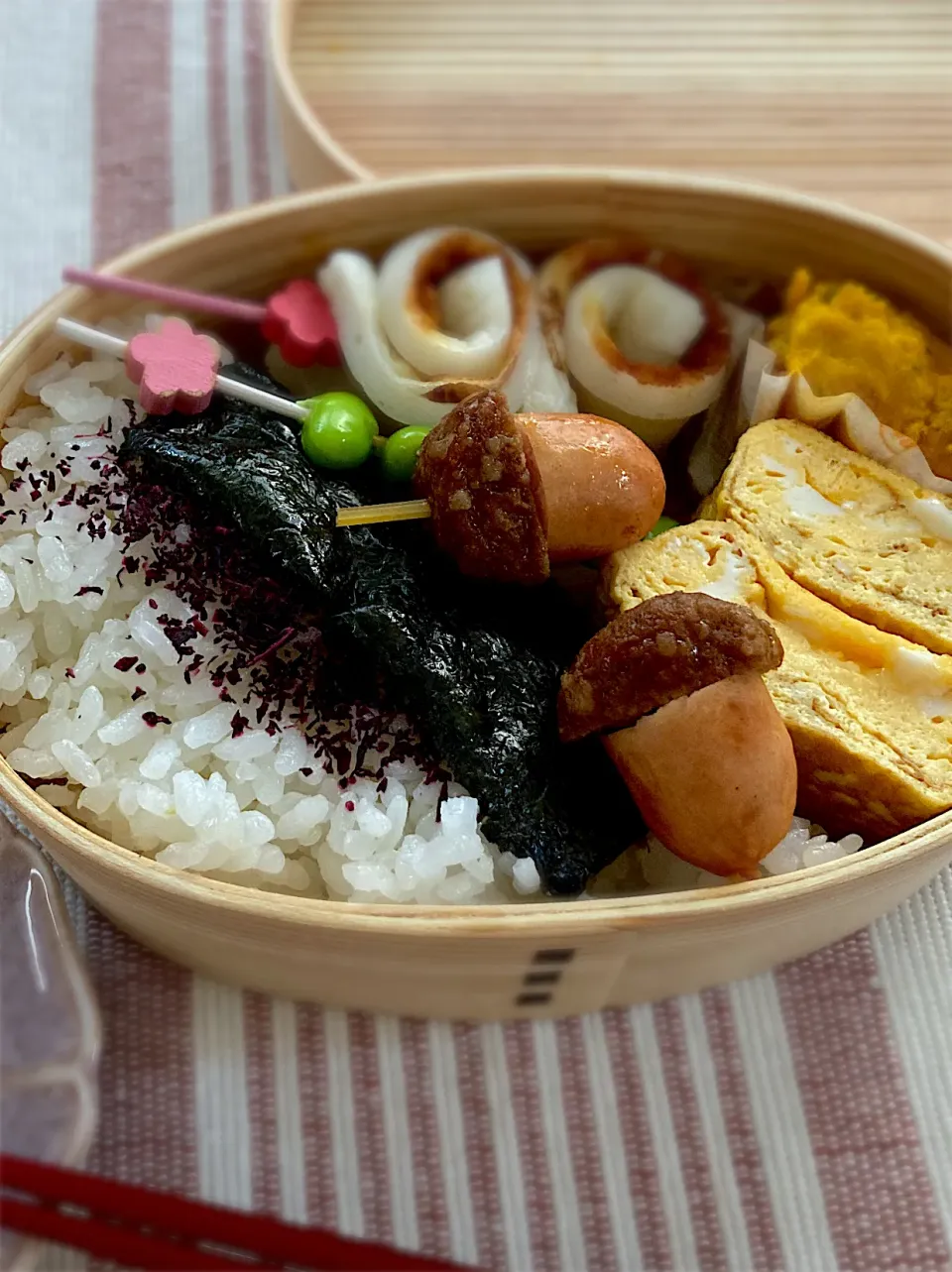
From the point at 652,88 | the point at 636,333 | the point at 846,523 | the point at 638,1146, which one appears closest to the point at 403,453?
the point at 636,333

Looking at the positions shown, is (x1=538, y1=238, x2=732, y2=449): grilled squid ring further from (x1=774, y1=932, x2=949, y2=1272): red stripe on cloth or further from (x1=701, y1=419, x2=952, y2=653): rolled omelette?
(x1=774, y1=932, x2=949, y2=1272): red stripe on cloth

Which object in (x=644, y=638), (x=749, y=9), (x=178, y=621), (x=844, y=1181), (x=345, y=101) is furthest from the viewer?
(x=749, y=9)

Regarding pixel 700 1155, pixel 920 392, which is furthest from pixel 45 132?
pixel 700 1155

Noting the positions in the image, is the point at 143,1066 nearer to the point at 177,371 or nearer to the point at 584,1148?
the point at 584,1148

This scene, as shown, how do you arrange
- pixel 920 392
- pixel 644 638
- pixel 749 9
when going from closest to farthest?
pixel 644 638
pixel 920 392
pixel 749 9

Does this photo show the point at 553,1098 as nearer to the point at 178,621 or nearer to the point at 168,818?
the point at 168,818

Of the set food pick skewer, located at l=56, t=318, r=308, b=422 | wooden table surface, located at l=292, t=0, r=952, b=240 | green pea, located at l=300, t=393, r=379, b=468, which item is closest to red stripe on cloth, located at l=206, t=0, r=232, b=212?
wooden table surface, located at l=292, t=0, r=952, b=240

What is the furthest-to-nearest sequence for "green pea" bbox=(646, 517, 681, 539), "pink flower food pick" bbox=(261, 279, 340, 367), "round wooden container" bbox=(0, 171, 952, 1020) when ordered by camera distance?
"pink flower food pick" bbox=(261, 279, 340, 367)
"green pea" bbox=(646, 517, 681, 539)
"round wooden container" bbox=(0, 171, 952, 1020)
